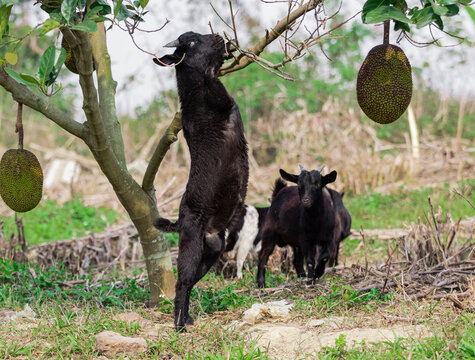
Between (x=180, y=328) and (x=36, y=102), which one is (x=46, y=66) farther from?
(x=180, y=328)

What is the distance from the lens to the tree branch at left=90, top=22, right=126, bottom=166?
15.5ft

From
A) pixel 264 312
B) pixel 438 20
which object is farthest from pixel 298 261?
pixel 438 20

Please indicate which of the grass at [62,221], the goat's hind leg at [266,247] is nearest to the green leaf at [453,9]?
the goat's hind leg at [266,247]

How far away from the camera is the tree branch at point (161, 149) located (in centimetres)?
427

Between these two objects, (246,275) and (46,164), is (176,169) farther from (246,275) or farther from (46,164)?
(246,275)

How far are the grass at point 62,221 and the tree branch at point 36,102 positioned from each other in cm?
517

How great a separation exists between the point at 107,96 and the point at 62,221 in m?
6.11

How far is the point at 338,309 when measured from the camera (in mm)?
4074

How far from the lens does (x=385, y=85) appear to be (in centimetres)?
292

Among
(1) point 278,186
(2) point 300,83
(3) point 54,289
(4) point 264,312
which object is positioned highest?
(2) point 300,83

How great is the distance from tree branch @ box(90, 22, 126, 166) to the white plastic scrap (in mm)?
1722

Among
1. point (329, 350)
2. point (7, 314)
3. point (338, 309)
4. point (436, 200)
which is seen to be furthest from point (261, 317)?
point (436, 200)

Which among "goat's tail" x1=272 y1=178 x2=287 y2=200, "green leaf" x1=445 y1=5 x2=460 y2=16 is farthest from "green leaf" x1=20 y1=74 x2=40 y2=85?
"goat's tail" x1=272 y1=178 x2=287 y2=200

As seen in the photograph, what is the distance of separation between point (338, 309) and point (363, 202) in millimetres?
6587
